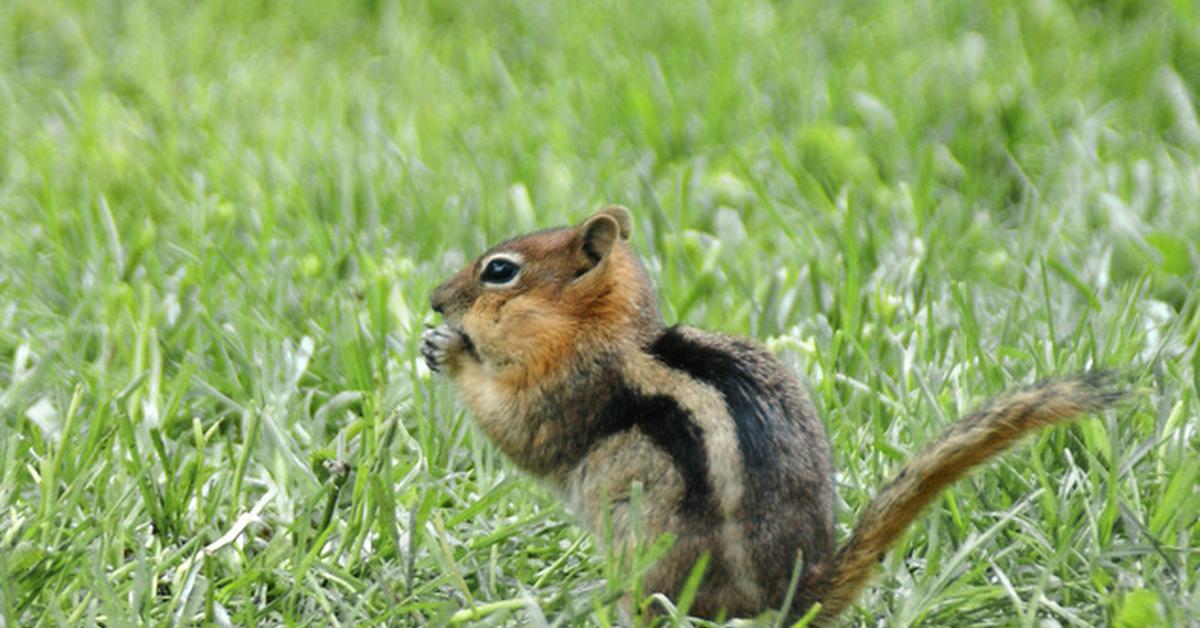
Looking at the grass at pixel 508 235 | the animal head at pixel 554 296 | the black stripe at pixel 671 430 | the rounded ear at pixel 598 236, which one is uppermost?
the rounded ear at pixel 598 236

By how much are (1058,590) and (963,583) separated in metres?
0.19

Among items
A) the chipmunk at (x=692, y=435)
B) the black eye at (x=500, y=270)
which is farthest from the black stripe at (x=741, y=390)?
the black eye at (x=500, y=270)

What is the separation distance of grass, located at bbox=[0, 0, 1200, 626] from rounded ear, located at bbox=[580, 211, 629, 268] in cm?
50

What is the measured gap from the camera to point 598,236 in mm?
3264

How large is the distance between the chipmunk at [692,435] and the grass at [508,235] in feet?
0.55

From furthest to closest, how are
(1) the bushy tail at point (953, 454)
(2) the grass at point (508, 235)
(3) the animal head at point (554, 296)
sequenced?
1. (3) the animal head at point (554, 296)
2. (2) the grass at point (508, 235)
3. (1) the bushy tail at point (953, 454)

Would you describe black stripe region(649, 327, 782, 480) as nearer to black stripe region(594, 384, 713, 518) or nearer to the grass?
black stripe region(594, 384, 713, 518)

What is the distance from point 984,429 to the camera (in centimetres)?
271

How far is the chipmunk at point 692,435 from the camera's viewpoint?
276 cm

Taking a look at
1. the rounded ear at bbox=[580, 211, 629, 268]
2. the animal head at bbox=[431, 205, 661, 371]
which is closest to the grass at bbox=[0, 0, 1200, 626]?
the animal head at bbox=[431, 205, 661, 371]

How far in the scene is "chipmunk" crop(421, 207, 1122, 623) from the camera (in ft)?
9.04

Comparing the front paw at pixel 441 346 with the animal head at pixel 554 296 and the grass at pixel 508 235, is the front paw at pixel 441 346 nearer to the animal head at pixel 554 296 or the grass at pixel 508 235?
the animal head at pixel 554 296

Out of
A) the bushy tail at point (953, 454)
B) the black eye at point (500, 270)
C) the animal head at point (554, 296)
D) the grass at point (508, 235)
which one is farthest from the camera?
the black eye at point (500, 270)

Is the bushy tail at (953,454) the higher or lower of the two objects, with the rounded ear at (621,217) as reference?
lower
